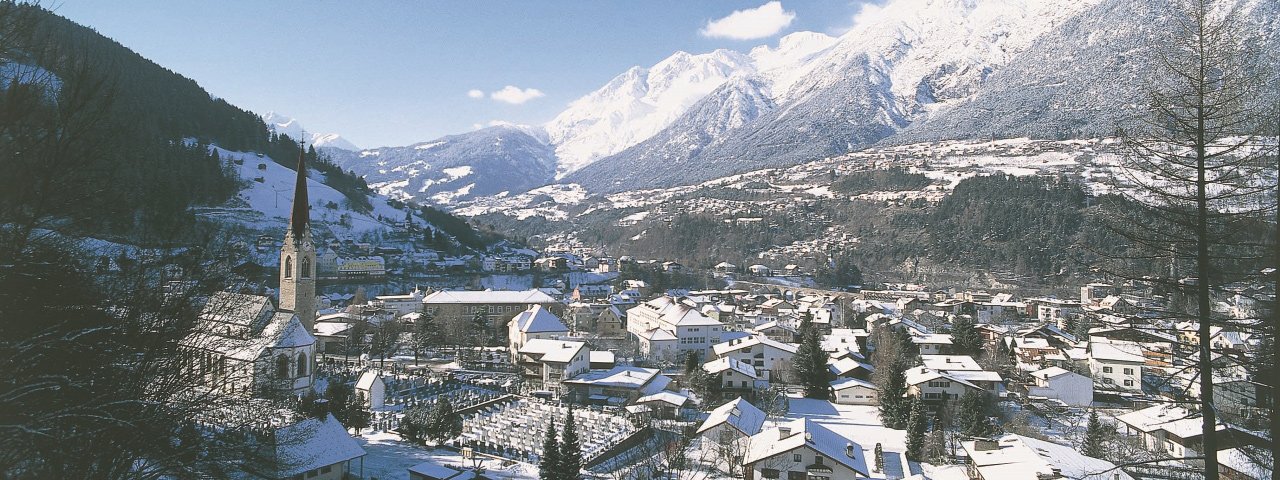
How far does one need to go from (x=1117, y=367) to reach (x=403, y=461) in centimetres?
3019

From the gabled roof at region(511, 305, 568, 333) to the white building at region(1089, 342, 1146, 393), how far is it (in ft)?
82.0

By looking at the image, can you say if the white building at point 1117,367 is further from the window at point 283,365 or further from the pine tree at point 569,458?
the window at point 283,365

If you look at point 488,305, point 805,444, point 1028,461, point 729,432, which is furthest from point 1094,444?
point 488,305

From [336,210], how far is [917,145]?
114702 mm

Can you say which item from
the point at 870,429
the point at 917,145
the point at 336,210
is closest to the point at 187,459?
the point at 870,429

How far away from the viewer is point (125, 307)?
5340mm

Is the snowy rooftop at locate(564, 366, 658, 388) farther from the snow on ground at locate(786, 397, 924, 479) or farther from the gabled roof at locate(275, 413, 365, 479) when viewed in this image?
the gabled roof at locate(275, 413, 365, 479)

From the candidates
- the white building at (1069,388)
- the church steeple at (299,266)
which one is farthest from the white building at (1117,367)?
the church steeple at (299,266)

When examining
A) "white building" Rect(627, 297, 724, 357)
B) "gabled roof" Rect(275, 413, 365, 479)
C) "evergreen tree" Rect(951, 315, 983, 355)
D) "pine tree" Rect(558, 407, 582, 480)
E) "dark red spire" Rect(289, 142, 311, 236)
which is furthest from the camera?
"white building" Rect(627, 297, 724, 357)

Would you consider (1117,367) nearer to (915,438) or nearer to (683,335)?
(915,438)

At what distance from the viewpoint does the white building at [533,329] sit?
113ft

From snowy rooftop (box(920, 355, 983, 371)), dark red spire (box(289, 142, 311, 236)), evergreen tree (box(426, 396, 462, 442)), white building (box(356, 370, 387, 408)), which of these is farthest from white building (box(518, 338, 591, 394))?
snowy rooftop (box(920, 355, 983, 371))

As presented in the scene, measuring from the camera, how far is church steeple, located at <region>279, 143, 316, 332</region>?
88.8 ft

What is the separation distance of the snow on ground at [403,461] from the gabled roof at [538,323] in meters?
14.2
